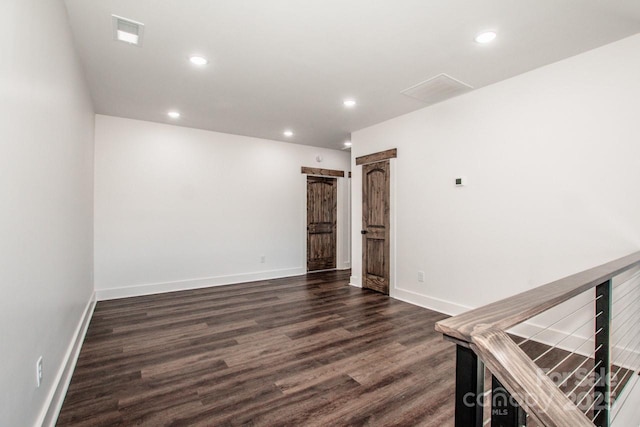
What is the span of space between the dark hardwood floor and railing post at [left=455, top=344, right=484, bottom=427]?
Answer: 129 centimetres

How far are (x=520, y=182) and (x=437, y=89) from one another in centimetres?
134

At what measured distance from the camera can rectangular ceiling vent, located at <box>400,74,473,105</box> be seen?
3188mm

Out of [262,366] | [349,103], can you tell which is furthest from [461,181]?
[262,366]

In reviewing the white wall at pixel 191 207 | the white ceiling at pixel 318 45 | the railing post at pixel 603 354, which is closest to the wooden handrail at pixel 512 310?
the railing post at pixel 603 354

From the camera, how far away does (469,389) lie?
743 millimetres

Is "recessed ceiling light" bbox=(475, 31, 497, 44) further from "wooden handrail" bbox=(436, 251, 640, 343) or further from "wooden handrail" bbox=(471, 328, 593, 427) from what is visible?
"wooden handrail" bbox=(471, 328, 593, 427)

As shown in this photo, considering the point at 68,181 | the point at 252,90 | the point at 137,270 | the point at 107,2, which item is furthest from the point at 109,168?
the point at 107,2

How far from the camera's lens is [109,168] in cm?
439

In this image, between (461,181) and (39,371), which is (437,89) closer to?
(461,181)

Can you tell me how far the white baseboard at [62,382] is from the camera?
167 centimetres

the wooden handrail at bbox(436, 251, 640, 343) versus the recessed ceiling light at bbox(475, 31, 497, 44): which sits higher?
the recessed ceiling light at bbox(475, 31, 497, 44)

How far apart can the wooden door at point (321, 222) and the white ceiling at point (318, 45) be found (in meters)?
2.71

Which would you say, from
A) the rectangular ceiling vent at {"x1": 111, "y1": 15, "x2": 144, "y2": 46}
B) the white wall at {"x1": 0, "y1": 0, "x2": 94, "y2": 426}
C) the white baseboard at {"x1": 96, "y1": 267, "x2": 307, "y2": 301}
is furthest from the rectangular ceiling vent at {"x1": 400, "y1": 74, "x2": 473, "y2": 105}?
the white baseboard at {"x1": 96, "y1": 267, "x2": 307, "y2": 301}

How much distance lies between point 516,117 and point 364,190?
7.81 feet
